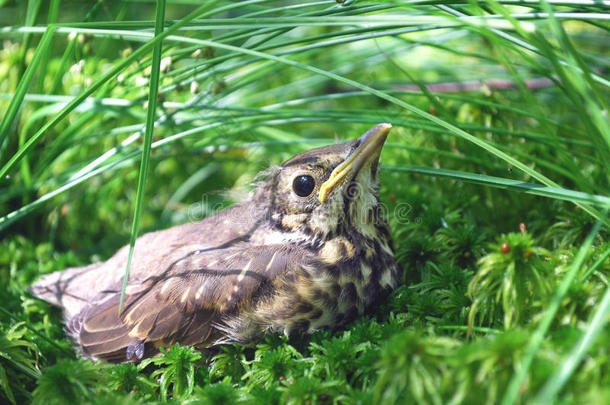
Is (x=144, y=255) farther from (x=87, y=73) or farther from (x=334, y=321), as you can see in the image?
(x=87, y=73)

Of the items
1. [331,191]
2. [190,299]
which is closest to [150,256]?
[190,299]

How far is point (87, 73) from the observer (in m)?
2.21

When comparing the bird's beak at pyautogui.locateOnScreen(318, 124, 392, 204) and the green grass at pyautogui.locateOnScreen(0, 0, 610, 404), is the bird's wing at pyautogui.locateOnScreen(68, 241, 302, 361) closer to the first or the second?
the green grass at pyautogui.locateOnScreen(0, 0, 610, 404)

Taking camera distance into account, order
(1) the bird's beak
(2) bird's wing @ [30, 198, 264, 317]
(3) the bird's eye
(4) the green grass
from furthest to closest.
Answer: (2) bird's wing @ [30, 198, 264, 317]
(3) the bird's eye
(1) the bird's beak
(4) the green grass

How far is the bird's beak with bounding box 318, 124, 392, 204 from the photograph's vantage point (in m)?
1.40

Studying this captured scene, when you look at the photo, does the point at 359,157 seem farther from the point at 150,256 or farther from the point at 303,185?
the point at 150,256

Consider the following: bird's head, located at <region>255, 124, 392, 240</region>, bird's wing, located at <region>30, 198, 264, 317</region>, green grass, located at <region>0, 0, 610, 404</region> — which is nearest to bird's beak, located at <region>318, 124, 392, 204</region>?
bird's head, located at <region>255, 124, 392, 240</region>

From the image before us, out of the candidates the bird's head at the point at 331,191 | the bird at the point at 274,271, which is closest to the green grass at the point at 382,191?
the bird at the point at 274,271

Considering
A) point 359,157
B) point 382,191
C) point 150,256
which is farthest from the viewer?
point 382,191

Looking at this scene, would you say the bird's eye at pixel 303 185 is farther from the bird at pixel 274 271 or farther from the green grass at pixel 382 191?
the green grass at pixel 382 191

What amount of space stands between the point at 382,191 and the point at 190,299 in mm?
863

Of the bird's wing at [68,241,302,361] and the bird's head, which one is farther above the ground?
the bird's head

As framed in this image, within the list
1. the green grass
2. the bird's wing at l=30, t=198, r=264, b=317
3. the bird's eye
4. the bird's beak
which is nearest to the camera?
the green grass

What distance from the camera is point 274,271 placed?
1435 millimetres
